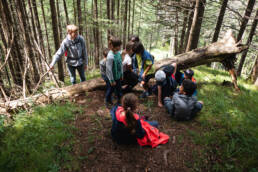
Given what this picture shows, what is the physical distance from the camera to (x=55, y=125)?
11.0ft

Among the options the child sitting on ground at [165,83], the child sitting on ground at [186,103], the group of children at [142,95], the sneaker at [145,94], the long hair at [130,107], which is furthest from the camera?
the sneaker at [145,94]

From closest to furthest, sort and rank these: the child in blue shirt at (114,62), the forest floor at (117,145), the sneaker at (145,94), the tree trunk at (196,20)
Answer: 1. the forest floor at (117,145)
2. the child in blue shirt at (114,62)
3. the sneaker at (145,94)
4. the tree trunk at (196,20)

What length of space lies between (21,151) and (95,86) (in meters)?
2.82

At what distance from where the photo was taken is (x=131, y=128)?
272 centimetres

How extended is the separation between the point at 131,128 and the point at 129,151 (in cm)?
63

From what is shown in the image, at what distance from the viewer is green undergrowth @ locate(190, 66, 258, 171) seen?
2.72m

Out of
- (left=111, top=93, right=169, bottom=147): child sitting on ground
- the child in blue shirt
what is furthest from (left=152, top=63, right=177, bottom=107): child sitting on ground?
(left=111, top=93, right=169, bottom=147): child sitting on ground

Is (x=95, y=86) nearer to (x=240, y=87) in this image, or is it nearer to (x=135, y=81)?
(x=135, y=81)

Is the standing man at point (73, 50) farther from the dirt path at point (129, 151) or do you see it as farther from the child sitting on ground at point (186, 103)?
the child sitting on ground at point (186, 103)

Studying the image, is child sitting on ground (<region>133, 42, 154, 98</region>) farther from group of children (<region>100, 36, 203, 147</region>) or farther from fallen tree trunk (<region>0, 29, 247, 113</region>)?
fallen tree trunk (<region>0, 29, 247, 113</region>)

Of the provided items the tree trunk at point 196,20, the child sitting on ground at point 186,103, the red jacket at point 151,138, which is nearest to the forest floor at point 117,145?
the red jacket at point 151,138

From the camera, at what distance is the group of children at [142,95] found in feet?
9.12

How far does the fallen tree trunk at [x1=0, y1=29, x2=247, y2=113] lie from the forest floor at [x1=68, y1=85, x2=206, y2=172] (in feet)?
4.33

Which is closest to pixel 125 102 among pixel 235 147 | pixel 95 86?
pixel 235 147
